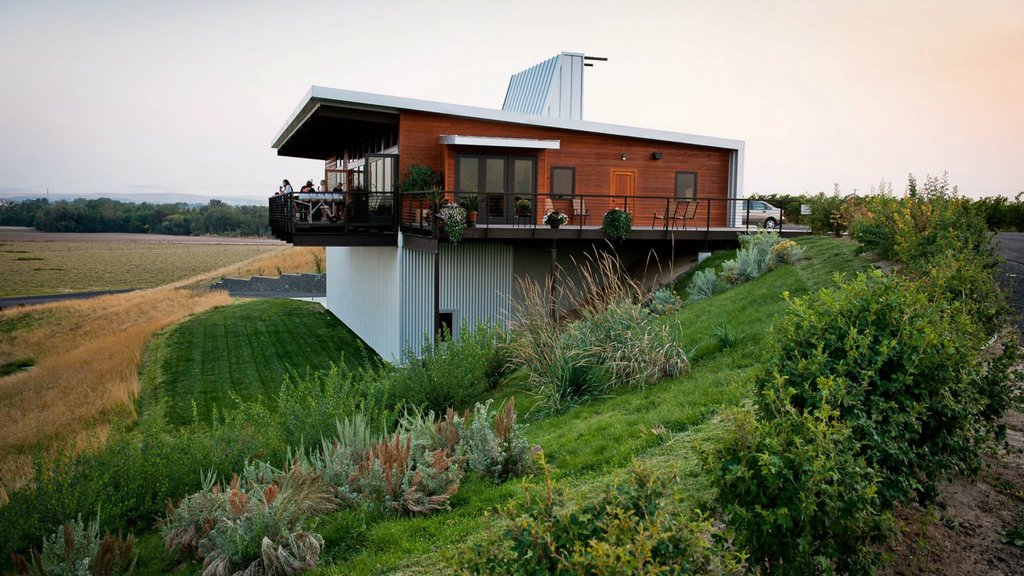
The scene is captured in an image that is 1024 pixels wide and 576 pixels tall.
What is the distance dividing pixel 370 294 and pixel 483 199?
4834 mm

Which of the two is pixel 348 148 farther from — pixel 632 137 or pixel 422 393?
pixel 422 393

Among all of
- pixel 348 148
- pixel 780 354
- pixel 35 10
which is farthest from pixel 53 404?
pixel 35 10

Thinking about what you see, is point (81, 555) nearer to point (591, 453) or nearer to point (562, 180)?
point (591, 453)

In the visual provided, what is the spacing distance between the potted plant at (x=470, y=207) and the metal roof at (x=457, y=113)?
209 cm

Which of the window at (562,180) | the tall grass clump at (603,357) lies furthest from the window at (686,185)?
the tall grass clump at (603,357)

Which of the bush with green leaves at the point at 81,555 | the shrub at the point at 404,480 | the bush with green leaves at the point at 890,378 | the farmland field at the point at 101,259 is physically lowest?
the farmland field at the point at 101,259

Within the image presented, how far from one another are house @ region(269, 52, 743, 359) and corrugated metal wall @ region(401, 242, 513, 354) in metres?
0.03

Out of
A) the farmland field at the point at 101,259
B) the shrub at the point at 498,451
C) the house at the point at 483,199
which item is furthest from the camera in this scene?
the farmland field at the point at 101,259

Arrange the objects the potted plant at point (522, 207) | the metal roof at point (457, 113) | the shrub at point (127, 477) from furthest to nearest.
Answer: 1. the potted plant at point (522, 207)
2. the metal roof at point (457, 113)
3. the shrub at point (127, 477)

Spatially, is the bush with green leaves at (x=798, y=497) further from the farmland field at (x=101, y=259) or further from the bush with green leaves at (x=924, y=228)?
the farmland field at (x=101, y=259)

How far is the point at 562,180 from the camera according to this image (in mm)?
19516

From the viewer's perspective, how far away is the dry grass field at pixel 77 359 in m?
14.7

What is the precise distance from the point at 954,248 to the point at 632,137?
10.9 meters

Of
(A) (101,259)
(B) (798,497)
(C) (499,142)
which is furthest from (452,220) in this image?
(A) (101,259)
